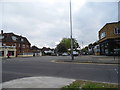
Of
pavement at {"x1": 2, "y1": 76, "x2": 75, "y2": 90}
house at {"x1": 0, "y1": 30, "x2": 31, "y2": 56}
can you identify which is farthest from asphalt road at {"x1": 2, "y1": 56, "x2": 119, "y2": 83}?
house at {"x1": 0, "y1": 30, "x2": 31, "y2": 56}

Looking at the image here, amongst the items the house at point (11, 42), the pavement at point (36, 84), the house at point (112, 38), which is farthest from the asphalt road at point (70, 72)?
the house at point (11, 42)

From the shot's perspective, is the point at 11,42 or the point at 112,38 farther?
the point at 11,42

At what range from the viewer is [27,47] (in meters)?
67.7

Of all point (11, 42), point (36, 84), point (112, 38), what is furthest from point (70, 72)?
point (11, 42)

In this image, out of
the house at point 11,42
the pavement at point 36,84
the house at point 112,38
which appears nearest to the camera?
the pavement at point 36,84

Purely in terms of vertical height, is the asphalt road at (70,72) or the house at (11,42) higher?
the house at (11,42)

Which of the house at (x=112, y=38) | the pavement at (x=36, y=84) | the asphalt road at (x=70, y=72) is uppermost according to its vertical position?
the house at (x=112, y=38)

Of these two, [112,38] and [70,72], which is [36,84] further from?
[112,38]

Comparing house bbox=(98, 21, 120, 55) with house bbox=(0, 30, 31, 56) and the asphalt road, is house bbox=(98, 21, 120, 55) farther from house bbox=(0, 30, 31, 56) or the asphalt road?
house bbox=(0, 30, 31, 56)

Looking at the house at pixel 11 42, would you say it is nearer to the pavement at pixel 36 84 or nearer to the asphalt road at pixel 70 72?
the asphalt road at pixel 70 72

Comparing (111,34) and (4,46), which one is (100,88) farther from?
(4,46)

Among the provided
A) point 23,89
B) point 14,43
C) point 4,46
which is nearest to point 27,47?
point 14,43

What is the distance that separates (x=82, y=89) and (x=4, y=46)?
48.7 m

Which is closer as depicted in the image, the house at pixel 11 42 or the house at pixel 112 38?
the house at pixel 112 38
